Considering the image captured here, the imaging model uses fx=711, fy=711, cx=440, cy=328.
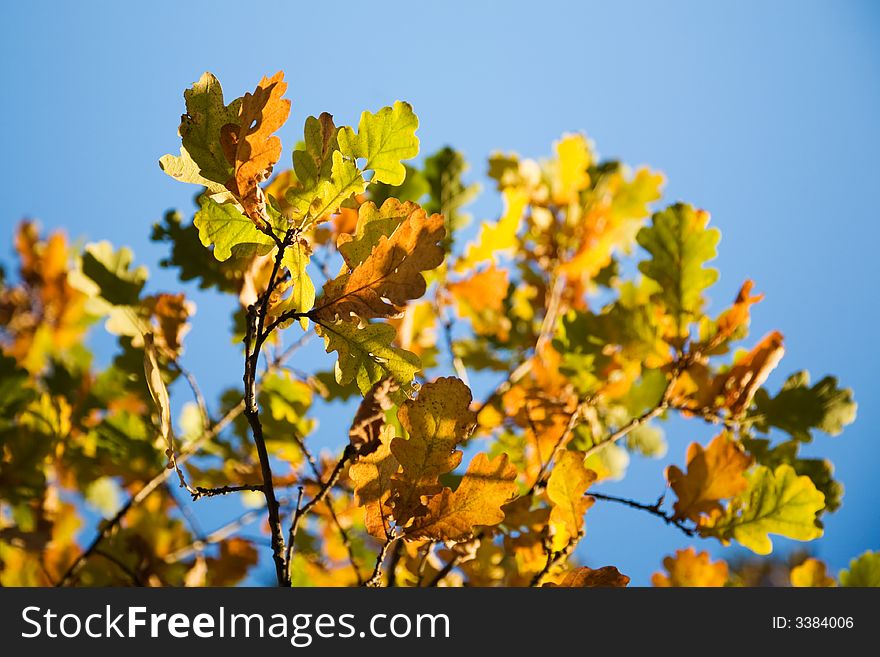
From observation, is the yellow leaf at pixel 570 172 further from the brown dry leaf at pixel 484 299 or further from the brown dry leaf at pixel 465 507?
the brown dry leaf at pixel 465 507

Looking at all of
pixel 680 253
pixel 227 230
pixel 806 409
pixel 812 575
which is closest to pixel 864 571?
pixel 812 575

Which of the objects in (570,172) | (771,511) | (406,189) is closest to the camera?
(771,511)

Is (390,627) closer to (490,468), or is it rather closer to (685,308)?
(490,468)

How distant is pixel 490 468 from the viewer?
3.13ft

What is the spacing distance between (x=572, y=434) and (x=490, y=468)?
24.7 inches

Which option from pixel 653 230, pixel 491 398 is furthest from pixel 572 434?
pixel 653 230

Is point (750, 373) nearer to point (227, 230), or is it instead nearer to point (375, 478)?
point (375, 478)

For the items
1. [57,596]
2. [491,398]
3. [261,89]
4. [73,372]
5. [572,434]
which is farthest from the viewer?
[73,372]

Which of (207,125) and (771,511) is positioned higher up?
(207,125)

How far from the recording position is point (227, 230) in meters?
0.95

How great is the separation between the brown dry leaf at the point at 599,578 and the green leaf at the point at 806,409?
0.66 metres

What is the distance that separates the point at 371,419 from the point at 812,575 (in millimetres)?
1118

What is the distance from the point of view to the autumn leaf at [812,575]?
1.47m

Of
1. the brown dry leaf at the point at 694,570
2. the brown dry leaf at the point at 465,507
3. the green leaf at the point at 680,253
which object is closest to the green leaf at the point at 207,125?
the brown dry leaf at the point at 465,507
